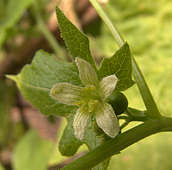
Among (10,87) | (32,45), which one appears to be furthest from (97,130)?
(10,87)

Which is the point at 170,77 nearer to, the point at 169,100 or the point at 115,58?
the point at 169,100

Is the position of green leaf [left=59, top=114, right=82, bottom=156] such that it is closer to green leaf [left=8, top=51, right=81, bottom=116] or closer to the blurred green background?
green leaf [left=8, top=51, right=81, bottom=116]

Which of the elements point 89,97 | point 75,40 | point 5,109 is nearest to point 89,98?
point 89,97

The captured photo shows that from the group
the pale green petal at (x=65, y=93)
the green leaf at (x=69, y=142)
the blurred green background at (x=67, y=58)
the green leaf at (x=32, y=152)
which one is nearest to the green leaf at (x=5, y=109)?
the blurred green background at (x=67, y=58)

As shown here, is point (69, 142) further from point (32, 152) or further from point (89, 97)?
point (32, 152)

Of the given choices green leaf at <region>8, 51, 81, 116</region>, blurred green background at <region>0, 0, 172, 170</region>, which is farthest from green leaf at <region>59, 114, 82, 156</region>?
blurred green background at <region>0, 0, 172, 170</region>
